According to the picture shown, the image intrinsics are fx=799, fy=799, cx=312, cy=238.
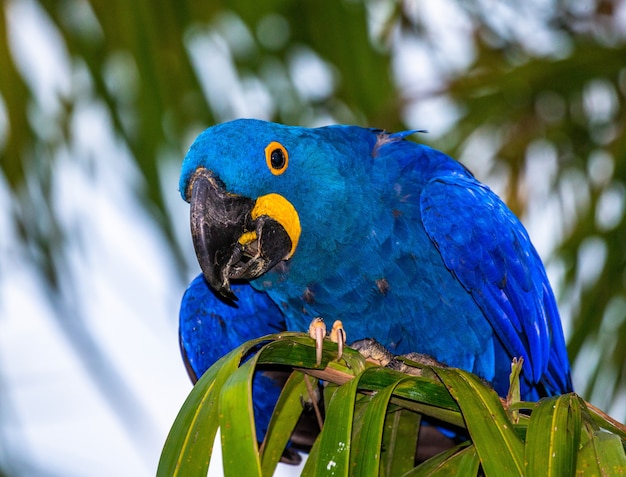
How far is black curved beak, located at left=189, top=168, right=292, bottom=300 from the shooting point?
1.67 m

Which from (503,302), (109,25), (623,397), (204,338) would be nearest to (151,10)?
(109,25)

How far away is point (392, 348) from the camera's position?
1952mm

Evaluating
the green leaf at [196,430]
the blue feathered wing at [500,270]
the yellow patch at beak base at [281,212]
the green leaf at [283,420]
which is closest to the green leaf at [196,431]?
the green leaf at [196,430]

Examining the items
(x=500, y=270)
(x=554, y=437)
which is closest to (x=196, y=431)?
(x=554, y=437)

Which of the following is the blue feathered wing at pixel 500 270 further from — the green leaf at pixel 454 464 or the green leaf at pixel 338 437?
the green leaf at pixel 338 437

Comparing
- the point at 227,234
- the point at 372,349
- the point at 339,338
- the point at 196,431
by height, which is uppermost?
the point at 227,234

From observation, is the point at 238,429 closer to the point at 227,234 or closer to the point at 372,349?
the point at 227,234

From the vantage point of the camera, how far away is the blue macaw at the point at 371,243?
172cm

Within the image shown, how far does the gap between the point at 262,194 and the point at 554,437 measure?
2.89 ft

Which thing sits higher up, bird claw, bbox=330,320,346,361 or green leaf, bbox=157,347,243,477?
bird claw, bbox=330,320,346,361

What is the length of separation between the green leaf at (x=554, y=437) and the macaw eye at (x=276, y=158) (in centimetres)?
84

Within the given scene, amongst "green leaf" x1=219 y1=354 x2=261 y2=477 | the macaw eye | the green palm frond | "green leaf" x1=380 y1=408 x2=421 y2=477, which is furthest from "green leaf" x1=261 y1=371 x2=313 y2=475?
the macaw eye

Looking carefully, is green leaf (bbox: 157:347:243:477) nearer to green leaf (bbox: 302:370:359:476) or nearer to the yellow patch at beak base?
green leaf (bbox: 302:370:359:476)

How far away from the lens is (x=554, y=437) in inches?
42.2
